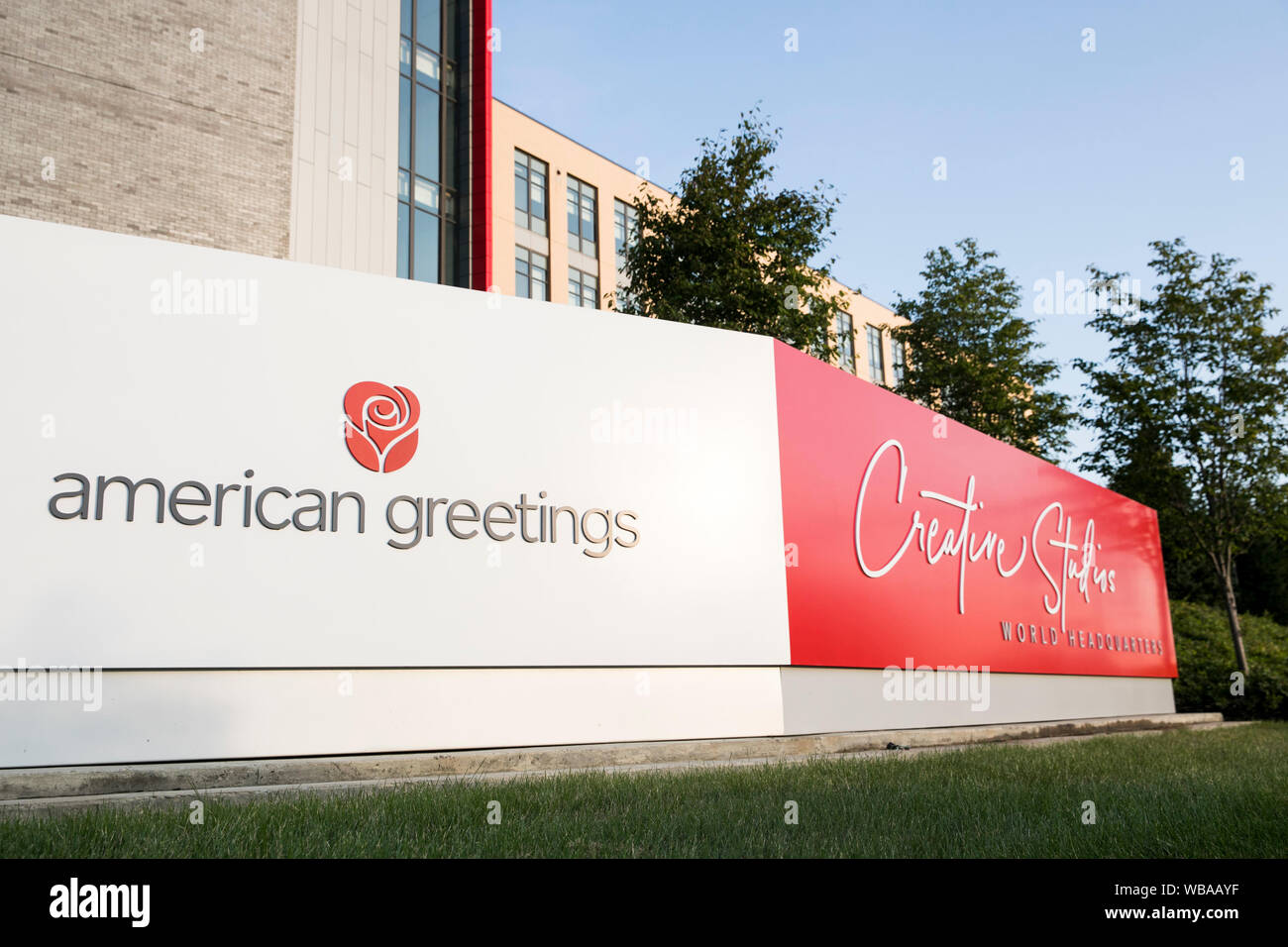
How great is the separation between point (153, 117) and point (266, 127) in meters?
2.00

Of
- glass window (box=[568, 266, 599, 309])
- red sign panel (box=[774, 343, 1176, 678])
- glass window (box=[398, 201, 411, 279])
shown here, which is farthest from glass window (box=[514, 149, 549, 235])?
red sign panel (box=[774, 343, 1176, 678])

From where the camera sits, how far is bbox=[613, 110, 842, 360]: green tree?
2039 cm

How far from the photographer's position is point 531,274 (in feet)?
123

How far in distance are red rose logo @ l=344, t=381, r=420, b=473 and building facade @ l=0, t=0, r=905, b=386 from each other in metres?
11.6

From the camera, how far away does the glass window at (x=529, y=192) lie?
37.3m

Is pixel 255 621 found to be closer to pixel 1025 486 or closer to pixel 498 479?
pixel 498 479

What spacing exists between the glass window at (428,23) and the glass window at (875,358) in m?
34.3

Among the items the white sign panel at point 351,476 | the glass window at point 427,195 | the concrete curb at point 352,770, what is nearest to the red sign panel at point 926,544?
the white sign panel at point 351,476

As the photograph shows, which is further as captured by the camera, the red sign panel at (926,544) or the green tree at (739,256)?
the green tree at (739,256)

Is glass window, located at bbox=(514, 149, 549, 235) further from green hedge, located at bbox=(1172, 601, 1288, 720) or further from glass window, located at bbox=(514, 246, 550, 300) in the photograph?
green hedge, located at bbox=(1172, 601, 1288, 720)

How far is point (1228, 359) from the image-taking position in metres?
24.0

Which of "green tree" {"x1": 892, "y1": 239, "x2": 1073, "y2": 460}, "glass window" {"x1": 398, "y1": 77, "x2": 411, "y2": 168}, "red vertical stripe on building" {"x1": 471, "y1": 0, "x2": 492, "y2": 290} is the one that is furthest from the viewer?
"green tree" {"x1": 892, "y1": 239, "x2": 1073, "y2": 460}

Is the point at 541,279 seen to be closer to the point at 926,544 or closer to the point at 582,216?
the point at 582,216

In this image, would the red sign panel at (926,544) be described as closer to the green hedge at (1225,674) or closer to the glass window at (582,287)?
the green hedge at (1225,674)
